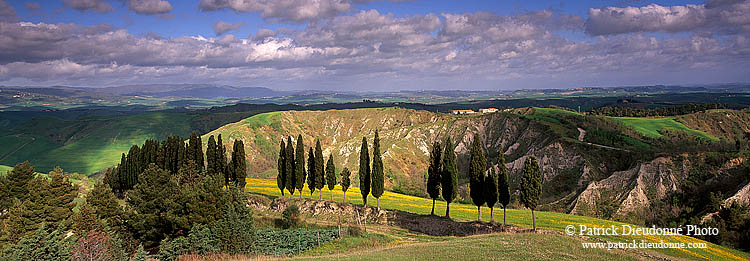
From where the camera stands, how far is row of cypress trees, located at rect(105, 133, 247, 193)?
6059 cm

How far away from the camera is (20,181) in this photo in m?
52.2

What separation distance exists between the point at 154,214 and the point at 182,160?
31.8m

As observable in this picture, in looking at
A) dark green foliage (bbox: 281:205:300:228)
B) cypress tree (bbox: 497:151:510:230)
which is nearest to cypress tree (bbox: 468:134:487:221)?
cypress tree (bbox: 497:151:510:230)

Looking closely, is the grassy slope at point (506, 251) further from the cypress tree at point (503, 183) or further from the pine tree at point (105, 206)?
the pine tree at point (105, 206)

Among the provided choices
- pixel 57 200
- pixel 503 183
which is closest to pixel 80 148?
pixel 57 200

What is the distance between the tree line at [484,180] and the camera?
115 ft

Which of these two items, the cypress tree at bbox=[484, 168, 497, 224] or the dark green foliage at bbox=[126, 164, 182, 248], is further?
the cypress tree at bbox=[484, 168, 497, 224]

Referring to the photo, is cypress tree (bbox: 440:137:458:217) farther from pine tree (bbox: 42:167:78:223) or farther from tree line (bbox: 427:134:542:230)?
pine tree (bbox: 42:167:78:223)

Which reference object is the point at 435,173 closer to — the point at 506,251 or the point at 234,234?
the point at 506,251

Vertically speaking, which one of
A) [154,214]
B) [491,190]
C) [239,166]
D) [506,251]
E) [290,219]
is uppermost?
[506,251]

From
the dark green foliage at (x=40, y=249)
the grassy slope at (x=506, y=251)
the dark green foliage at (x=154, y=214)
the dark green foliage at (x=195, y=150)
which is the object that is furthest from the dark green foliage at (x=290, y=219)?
the dark green foliage at (x=195, y=150)

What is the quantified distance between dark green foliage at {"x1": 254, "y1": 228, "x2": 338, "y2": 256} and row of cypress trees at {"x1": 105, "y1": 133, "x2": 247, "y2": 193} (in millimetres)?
27934

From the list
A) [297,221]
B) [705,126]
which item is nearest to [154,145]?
[297,221]

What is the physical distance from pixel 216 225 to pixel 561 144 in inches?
2899
